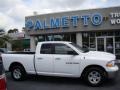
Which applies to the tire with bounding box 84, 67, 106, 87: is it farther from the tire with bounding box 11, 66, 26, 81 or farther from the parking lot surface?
the tire with bounding box 11, 66, 26, 81

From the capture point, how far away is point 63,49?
34.9ft

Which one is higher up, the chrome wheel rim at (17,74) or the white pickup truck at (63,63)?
the white pickup truck at (63,63)

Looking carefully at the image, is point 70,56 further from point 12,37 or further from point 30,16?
Answer: point 12,37

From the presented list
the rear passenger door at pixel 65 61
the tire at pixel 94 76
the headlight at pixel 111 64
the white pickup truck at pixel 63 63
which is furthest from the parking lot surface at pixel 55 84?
the headlight at pixel 111 64

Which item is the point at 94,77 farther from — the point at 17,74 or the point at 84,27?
the point at 84,27

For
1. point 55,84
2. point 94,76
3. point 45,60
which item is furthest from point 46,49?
point 94,76

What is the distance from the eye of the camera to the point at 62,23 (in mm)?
26062

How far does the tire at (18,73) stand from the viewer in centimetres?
1144

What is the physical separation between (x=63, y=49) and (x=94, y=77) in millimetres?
1804

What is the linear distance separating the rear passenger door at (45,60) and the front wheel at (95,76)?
5.34ft

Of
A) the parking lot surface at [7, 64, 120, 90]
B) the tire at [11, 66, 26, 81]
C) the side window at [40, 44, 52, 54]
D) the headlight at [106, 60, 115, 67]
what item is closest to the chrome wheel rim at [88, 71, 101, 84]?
the parking lot surface at [7, 64, 120, 90]

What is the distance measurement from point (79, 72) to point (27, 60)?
2.56 m

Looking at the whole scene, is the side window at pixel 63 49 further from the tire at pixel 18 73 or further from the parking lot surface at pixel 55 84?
the tire at pixel 18 73

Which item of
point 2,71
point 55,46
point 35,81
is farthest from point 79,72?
point 2,71
